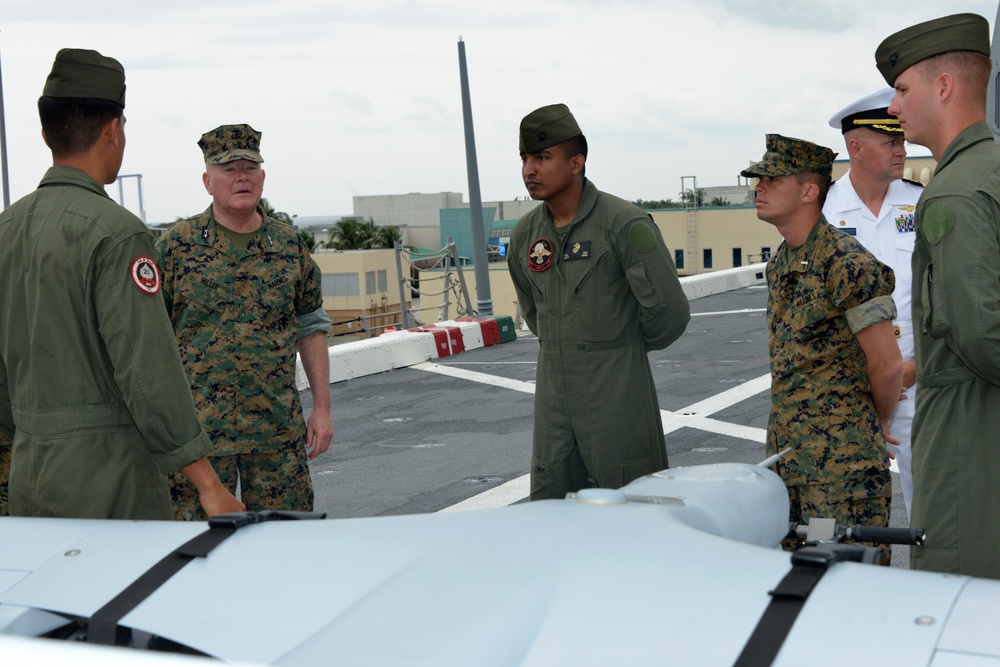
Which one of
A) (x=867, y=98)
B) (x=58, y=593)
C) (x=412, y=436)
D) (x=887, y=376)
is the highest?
(x=867, y=98)

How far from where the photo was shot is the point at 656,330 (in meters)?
4.55

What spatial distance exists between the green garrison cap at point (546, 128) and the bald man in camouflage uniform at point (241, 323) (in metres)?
1.12

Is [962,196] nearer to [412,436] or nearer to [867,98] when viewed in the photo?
[867,98]

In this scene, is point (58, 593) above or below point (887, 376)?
below

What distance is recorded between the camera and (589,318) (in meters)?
4.50

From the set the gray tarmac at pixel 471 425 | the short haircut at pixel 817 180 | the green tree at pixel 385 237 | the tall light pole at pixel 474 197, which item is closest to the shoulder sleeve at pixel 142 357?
the short haircut at pixel 817 180

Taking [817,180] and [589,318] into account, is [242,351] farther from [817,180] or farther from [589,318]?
[817,180]

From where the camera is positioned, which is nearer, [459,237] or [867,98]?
[867,98]

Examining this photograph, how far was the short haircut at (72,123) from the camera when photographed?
134 inches

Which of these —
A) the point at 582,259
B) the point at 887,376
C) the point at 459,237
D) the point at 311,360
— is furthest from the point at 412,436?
the point at 459,237

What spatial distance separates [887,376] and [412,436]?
627 centimetres

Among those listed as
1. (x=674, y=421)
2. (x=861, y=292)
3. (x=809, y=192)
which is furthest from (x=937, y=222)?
(x=674, y=421)

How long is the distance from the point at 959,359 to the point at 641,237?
1758mm

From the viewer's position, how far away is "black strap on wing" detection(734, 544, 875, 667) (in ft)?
6.32
